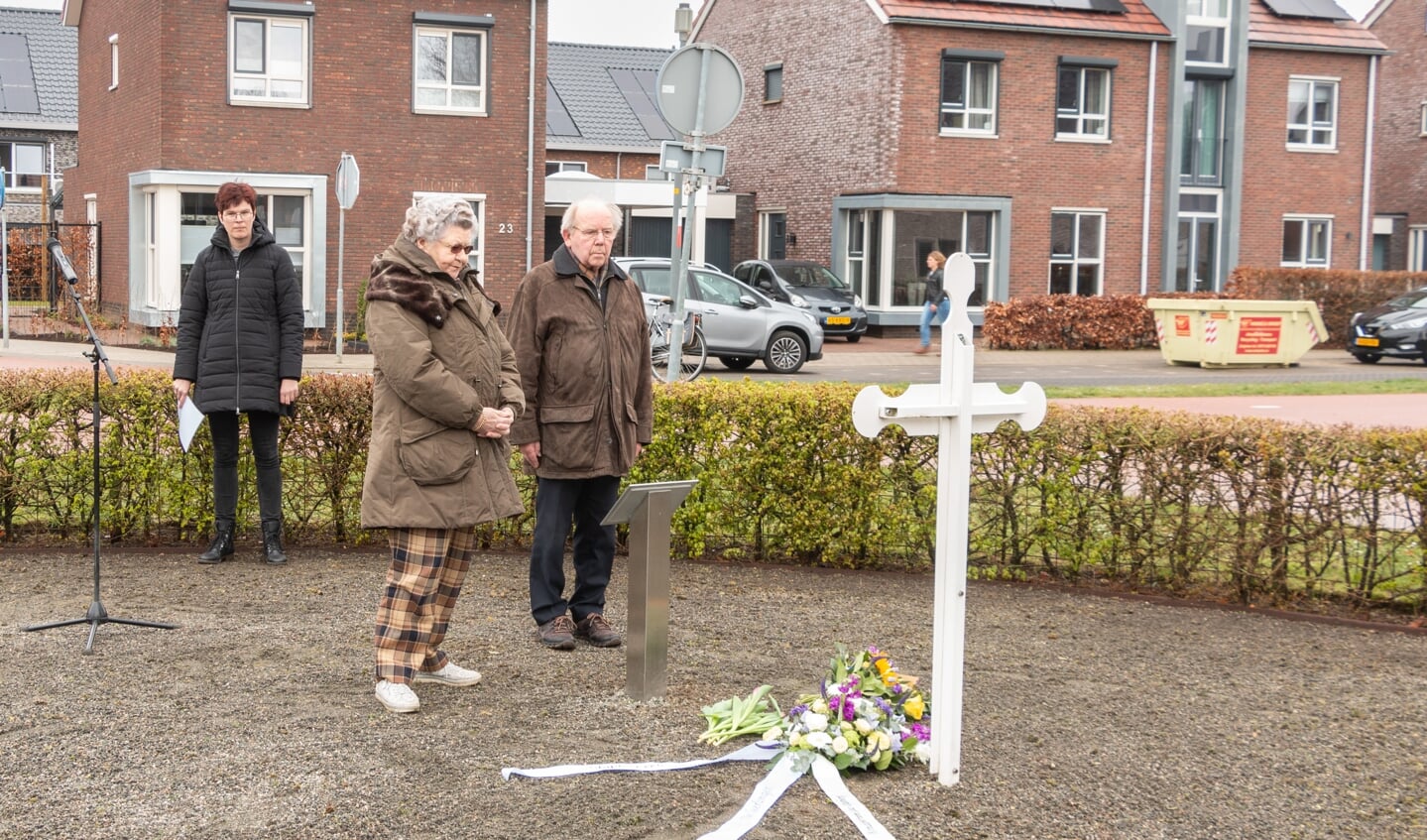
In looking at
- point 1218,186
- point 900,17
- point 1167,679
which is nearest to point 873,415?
point 1167,679

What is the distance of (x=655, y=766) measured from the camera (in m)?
4.82

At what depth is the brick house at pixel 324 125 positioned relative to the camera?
2622 centimetres

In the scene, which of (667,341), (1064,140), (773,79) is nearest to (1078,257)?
(1064,140)

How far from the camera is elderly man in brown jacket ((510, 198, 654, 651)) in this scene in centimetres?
622

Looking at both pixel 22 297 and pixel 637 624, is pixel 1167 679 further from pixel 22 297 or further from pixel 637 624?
pixel 22 297

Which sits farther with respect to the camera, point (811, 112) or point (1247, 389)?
point (811, 112)

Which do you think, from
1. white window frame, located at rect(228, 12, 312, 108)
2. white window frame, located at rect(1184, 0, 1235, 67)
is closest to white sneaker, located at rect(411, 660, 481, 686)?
white window frame, located at rect(228, 12, 312, 108)

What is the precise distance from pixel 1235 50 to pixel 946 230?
7911 millimetres

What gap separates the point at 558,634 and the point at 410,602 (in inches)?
37.5

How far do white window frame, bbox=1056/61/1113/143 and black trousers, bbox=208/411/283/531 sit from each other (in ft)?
89.3

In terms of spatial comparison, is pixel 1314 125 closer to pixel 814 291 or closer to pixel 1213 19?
pixel 1213 19

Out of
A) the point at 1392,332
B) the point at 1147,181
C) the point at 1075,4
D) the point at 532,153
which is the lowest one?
the point at 1392,332

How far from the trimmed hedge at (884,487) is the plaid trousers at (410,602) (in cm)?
258

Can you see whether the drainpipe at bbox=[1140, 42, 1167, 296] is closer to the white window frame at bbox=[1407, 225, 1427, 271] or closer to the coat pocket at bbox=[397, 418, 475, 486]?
the white window frame at bbox=[1407, 225, 1427, 271]
